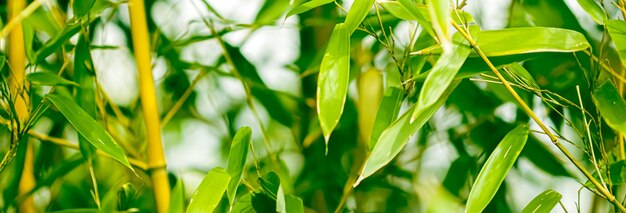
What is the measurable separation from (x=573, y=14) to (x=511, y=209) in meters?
0.33

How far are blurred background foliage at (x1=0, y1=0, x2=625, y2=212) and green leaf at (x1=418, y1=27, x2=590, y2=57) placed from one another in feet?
0.61

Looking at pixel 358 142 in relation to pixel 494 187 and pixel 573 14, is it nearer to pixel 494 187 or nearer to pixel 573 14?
pixel 573 14

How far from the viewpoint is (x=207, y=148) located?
1475mm

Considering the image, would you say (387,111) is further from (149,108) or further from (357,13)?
(149,108)

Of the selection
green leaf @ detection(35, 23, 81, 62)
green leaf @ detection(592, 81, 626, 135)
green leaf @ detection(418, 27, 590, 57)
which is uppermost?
green leaf @ detection(418, 27, 590, 57)

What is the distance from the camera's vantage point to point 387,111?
2.42 feet

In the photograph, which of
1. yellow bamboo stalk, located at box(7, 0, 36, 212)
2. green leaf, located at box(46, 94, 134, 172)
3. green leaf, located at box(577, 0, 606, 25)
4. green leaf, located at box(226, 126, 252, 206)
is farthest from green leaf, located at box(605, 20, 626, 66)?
yellow bamboo stalk, located at box(7, 0, 36, 212)

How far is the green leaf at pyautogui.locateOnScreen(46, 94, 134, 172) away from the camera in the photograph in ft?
2.42

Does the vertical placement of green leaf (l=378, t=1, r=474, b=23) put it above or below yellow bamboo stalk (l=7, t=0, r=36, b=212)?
above

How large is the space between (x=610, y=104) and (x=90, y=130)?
48 cm

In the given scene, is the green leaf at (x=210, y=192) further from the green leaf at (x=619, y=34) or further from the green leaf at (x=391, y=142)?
the green leaf at (x=619, y=34)

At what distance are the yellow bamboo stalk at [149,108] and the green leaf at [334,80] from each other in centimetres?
29

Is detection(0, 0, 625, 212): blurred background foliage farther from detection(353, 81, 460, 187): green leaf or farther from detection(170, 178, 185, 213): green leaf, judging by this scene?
detection(353, 81, 460, 187): green leaf

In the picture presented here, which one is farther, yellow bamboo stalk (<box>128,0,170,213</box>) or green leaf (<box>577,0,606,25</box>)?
yellow bamboo stalk (<box>128,0,170,213</box>)
